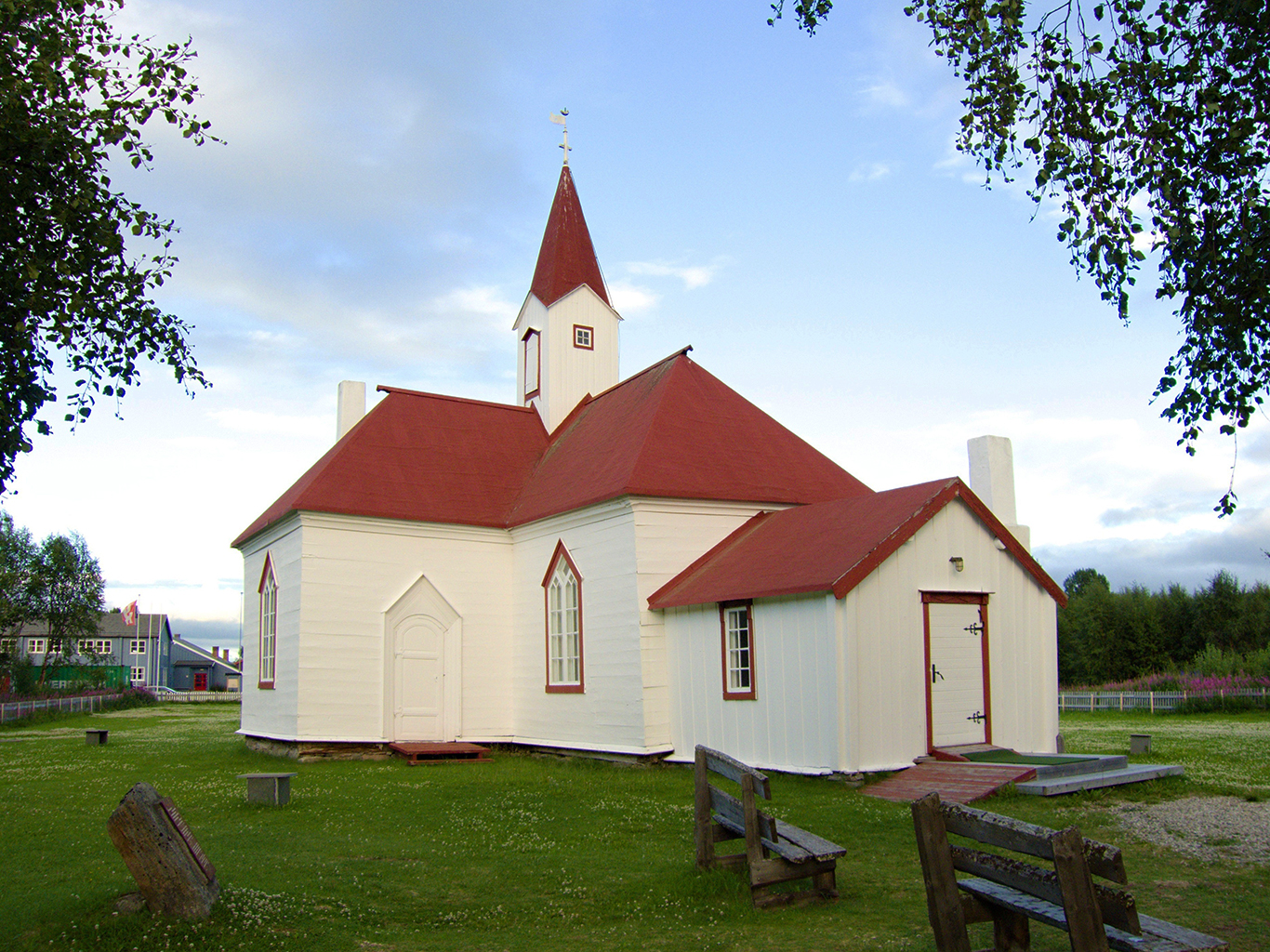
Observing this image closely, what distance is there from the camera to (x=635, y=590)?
19031 millimetres

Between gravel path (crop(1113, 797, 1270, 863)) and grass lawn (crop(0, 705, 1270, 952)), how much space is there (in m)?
0.33

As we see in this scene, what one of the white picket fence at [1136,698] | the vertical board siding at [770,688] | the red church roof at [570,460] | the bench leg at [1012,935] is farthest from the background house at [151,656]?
the bench leg at [1012,935]

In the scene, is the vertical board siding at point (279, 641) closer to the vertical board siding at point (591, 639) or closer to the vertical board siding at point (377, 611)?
the vertical board siding at point (377, 611)

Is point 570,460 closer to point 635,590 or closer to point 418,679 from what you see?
point 635,590

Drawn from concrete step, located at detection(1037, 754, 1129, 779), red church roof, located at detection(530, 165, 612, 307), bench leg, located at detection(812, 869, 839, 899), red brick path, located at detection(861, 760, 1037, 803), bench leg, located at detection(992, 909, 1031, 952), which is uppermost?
red church roof, located at detection(530, 165, 612, 307)

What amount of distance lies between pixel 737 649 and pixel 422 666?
26.3 ft

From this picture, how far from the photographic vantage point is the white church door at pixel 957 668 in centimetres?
1583

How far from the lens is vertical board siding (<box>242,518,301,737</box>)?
21.1 meters

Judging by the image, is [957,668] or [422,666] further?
[422,666]

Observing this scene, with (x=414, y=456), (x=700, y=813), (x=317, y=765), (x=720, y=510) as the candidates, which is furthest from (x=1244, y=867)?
(x=414, y=456)

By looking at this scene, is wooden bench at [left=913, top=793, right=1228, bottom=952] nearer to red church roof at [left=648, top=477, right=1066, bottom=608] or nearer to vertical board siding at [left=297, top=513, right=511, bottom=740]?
red church roof at [left=648, top=477, right=1066, bottom=608]

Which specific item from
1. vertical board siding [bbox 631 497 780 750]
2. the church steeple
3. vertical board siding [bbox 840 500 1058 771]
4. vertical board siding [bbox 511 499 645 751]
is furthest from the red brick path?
the church steeple

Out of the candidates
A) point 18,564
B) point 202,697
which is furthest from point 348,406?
point 18,564

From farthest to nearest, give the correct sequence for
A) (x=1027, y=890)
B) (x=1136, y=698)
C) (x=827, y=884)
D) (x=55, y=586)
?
(x=55, y=586), (x=1136, y=698), (x=827, y=884), (x=1027, y=890)
